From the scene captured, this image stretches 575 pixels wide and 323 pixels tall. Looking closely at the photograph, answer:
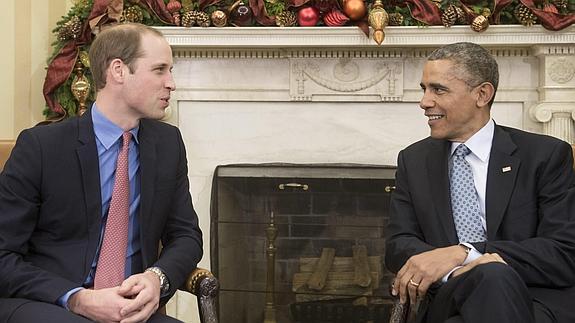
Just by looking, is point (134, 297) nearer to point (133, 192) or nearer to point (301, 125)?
point (133, 192)

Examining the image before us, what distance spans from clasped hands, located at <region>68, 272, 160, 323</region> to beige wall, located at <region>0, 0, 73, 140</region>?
2.21m

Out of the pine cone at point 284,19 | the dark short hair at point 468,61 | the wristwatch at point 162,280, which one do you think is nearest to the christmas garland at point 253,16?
the pine cone at point 284,19

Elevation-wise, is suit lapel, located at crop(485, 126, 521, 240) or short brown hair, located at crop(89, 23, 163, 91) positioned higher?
short brown hair, located at crop(89, 23, 163, 91)

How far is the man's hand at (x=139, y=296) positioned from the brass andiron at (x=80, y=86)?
2.02 metres

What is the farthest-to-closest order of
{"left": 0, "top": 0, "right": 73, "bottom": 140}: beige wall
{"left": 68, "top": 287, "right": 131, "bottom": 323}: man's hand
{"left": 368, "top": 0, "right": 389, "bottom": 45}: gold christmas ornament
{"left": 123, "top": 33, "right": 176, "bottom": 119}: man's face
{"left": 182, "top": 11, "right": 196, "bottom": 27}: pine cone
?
1. {"left": 0, "top": 0, "right": 73, "bottom": 140}: beige wall
2. {"left": 182, "top": 11, "right": 196, "bottom": 27}: pine cone
3. {"left": 368, "top": 0, "right": 389, "bottom": 45}: gold christmas ornament
4. {"left": 123, "top": 33, "right": 176, "bottom": 119}: man's face
5. {"left": 68, "top": 287, "right": 131, "bottom": 323}: man's hand

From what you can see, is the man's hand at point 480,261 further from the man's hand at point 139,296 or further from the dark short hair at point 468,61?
the man's hand at point 139,296

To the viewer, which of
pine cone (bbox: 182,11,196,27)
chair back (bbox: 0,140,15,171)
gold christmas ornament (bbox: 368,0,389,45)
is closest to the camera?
chair back (bbox: 0,140,15,171)

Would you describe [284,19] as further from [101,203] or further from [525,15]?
[101,203]

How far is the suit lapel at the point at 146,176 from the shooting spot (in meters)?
2.48

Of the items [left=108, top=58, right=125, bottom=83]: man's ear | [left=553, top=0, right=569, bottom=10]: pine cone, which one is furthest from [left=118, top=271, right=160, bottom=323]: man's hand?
[left=553, top=0, right=569, bottom=10]: pine cone

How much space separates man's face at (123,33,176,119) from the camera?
2480 mm

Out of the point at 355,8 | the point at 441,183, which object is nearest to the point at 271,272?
the point at 355,8

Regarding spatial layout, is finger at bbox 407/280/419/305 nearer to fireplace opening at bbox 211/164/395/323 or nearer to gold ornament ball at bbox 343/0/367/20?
fireplace opening at bbox 211/164/395/323

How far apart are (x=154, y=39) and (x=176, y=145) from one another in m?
0.33
